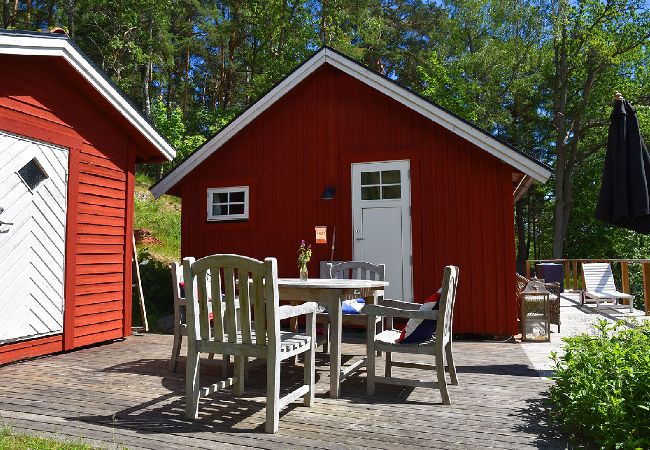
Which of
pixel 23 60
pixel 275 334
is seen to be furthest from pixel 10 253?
pixel 275 334

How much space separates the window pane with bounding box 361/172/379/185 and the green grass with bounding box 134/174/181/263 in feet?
24.3

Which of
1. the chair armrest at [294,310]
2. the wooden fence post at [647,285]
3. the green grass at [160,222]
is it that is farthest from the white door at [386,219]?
the green grass at [160,222]

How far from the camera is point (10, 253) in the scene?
5.05m

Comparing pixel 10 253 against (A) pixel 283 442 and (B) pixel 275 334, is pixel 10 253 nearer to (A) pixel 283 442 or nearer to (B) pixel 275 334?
(B) pixel 275 334

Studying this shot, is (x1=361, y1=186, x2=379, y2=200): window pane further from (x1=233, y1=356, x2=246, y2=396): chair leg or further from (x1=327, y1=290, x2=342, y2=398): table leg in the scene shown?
(x1=233, y1=356, x2=246, y2=396): chair leg

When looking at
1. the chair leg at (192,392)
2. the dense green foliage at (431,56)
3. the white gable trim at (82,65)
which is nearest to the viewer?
the chair leg at (192,392)

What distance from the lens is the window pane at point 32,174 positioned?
207 inches

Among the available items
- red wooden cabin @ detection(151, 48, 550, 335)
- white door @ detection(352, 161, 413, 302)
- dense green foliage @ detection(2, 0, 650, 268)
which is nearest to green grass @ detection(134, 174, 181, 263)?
dense green foliage @ detection(2, 0, 650, 268)

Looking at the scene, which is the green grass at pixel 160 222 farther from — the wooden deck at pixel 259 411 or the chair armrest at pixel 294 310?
the chair armrest at pixel 294 310

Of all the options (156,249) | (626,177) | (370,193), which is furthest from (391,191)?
(156,249)

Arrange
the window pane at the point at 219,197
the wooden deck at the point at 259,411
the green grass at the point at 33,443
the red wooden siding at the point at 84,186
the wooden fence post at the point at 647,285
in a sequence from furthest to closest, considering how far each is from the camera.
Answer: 1. the wooden fence post at the point at 647,285
2. the window pane at the point at 219,197
3. the red wooden siding at the point at 84,186
4. the wooden deck at the point at 259,411
5. the green grass at the point at 33,443

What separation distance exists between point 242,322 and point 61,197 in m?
3.63

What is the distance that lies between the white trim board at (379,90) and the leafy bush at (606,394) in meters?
3.60

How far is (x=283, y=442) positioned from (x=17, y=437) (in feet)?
4.91
